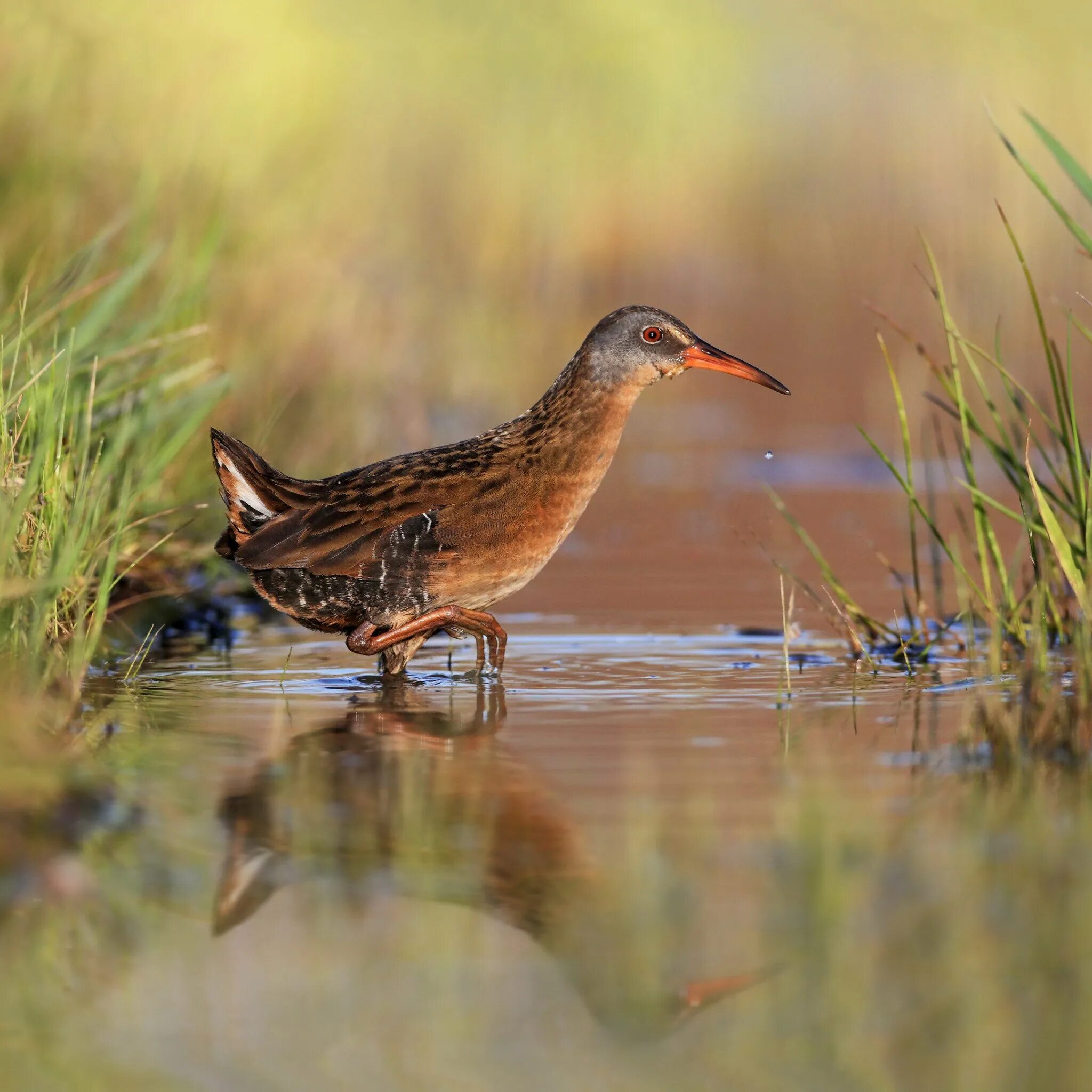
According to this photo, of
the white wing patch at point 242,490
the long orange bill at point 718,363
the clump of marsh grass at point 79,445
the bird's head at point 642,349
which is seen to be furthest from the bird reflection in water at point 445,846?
the long orange bill at point 718,363

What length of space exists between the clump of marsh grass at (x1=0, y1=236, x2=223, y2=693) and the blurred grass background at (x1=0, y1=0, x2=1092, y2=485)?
12.9 inches

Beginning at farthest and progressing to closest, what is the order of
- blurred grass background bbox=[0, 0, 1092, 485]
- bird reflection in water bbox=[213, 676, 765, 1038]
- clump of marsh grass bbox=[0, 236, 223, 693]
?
blurred grass background bbox=[0, 0, 1092, 485] < clump of marsh grass bbox=[0, 236, 223, 693] < bird reflection in water bbox=[213, 676, 765, 1038]

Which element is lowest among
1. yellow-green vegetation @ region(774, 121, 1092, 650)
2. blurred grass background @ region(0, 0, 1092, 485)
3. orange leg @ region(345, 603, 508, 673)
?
orange leg @ region(345, 603, 508, 673)

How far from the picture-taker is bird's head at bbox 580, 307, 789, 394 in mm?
6133

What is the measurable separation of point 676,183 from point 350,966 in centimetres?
1456

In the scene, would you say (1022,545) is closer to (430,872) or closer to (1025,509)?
(1025,509)

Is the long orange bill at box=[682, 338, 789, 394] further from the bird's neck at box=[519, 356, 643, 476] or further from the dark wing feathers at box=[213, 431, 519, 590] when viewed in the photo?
the dark wing feathers at box=[213, 431, 519, 590]

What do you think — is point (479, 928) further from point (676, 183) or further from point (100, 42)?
point (676, 183)

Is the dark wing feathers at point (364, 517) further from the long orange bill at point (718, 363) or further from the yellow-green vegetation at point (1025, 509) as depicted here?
the yellow-green vegetation at point (1025, 509)

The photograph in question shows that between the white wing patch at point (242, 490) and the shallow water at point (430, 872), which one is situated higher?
the white wing patch at point (242, 490)

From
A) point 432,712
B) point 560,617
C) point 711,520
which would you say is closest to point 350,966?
point 432,712

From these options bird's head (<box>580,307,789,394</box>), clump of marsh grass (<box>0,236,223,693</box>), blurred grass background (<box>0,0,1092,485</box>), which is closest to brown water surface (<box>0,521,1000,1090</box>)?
clump of marsh grass (<box>0,236,223,693</box>)

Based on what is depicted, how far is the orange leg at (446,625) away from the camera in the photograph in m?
5.66

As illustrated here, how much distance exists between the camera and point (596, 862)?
347 cm
